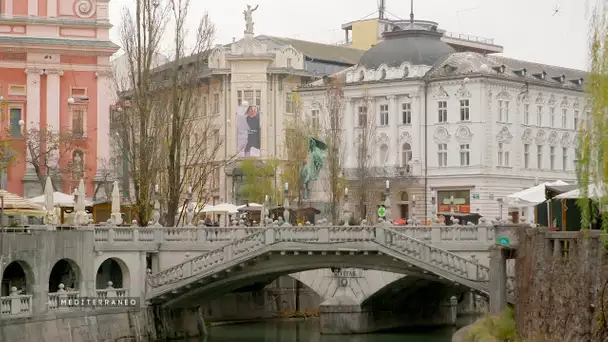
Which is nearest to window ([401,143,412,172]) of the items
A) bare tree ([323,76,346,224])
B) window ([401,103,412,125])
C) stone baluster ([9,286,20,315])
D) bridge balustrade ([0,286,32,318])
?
window ([401,103,412,125])

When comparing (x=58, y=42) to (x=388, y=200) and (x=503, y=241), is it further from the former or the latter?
(x=503, y=241)

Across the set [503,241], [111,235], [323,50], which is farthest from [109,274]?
[323,50]

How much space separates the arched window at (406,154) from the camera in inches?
3770

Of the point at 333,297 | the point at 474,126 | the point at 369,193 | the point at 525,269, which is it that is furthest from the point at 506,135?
the point at 525,269

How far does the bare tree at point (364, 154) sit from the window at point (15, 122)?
770 inches

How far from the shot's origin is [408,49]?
316 feet

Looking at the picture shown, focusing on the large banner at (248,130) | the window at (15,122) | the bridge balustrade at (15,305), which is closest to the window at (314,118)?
the large banner at (248,130)

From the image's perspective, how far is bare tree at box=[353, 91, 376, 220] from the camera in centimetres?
9088

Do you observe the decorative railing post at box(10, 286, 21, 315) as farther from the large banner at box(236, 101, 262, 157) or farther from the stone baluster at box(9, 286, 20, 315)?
the large banner at box(236, 101, 262, 157)

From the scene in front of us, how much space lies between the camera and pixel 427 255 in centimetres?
5775

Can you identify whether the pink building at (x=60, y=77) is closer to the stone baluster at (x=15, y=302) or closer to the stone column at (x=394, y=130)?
the stone column at (x=394, y=130)

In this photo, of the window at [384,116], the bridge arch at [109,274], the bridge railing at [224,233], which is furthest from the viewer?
the window at [384,116]

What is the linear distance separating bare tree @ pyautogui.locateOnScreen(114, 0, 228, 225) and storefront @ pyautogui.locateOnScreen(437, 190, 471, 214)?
93.1ft

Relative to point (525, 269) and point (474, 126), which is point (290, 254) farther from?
point (474, 126)
